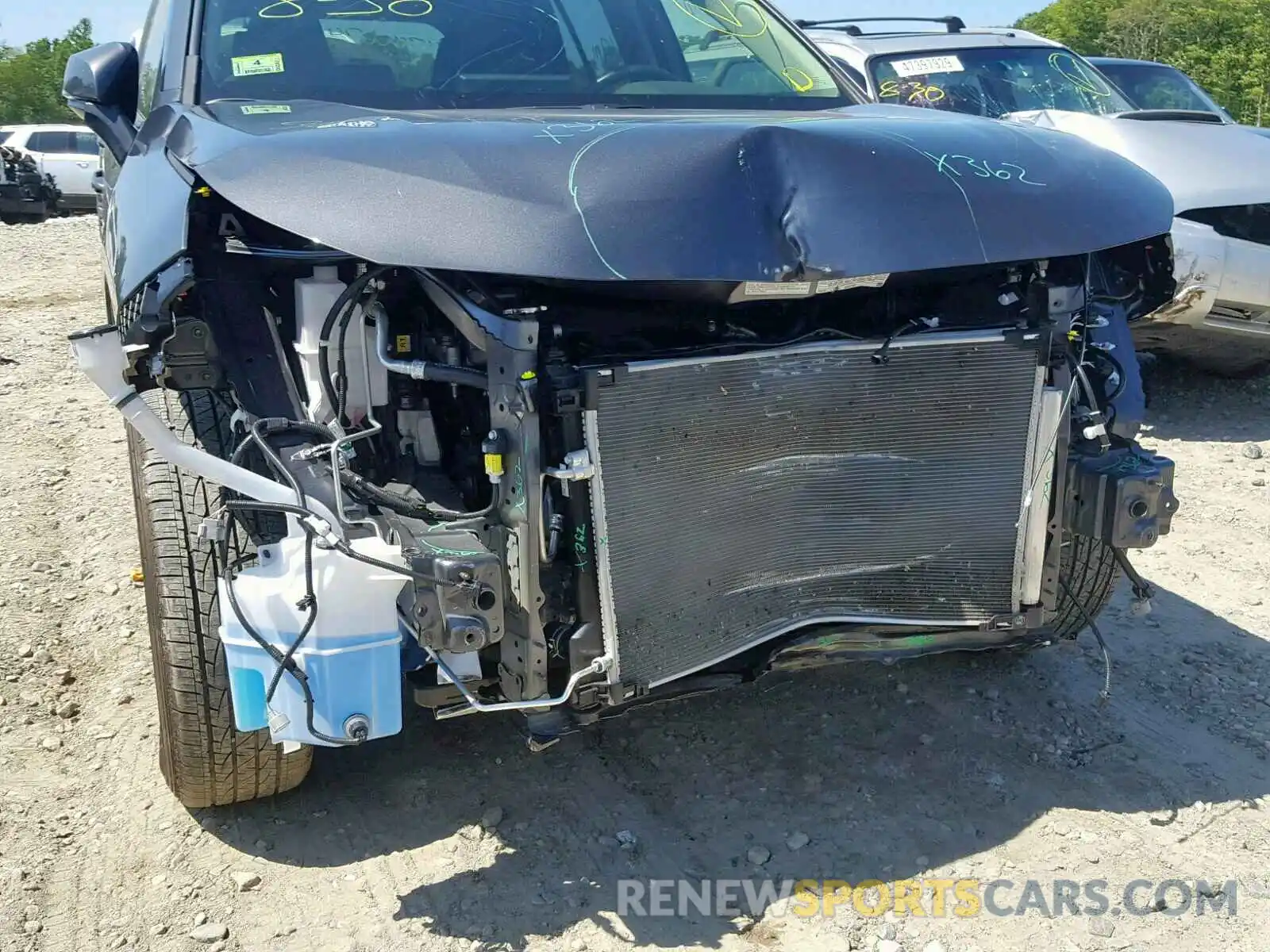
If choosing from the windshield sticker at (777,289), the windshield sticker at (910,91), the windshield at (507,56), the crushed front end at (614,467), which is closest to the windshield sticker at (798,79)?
the windshield at (507,56)

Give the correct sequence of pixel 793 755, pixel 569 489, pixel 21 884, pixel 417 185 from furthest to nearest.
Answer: pixel 793 755 → pixel 21 884 → pixel 569 489 → pixel 417 185

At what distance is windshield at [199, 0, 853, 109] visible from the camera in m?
3.02

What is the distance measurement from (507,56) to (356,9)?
0.42 metres

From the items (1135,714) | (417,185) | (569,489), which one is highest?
(417,185)

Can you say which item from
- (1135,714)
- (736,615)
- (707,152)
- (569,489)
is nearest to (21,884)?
(569,489)

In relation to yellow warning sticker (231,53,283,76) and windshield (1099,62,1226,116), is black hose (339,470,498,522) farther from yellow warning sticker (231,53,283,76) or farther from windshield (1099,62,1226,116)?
windshield (1099,62,1226,116)

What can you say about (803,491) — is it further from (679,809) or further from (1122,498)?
(679,809)

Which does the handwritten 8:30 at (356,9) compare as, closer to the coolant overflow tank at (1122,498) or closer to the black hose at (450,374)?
the black hose at (450,374)

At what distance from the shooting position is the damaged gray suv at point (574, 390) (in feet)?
7.26

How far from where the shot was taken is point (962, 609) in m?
2.82

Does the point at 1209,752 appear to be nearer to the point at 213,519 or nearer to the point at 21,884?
the point at 213,519

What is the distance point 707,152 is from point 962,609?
50.0 inches

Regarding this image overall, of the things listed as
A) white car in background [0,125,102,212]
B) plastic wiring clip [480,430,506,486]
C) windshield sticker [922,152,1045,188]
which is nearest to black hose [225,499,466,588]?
plastic wiring clip [480,430,506,486]

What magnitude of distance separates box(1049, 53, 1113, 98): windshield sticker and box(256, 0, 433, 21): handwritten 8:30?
472 centimetres
